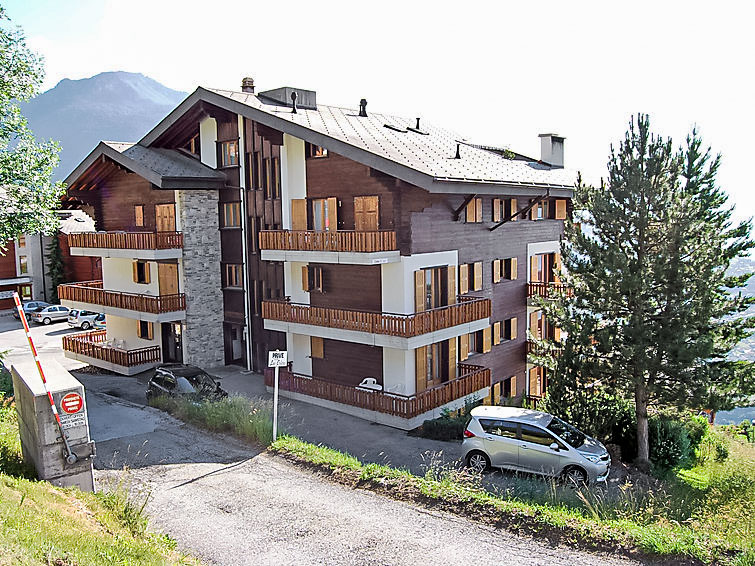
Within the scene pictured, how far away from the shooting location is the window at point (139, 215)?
29766 millimetres

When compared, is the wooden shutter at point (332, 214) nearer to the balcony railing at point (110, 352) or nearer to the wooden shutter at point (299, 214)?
the wooden shutter at point (299, 214)

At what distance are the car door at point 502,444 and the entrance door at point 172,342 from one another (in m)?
16.7

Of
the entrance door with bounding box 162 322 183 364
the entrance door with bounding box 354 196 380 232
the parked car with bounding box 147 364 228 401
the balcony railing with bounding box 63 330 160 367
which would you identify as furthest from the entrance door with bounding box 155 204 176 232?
the entrance door with bounding box 354 196 380 232

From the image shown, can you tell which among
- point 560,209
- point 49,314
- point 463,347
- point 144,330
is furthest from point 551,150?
point 49,314

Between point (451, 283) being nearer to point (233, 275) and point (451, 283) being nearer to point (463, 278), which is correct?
point (463, 278)

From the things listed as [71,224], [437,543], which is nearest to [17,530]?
[437,543]

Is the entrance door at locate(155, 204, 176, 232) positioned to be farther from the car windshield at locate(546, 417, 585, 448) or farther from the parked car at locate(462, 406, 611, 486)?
the car windshield at locate(546, 417, 585, 448)

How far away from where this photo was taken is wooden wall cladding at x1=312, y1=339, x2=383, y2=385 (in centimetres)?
2270

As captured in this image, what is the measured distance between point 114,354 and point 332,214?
1215 cm

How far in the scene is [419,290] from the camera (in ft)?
72.3

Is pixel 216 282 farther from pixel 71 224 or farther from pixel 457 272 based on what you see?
pixel 71 224

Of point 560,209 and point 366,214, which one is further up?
point 560,209

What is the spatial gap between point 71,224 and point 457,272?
36763 mm

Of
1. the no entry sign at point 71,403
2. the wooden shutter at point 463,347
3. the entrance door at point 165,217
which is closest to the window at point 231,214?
the entrance door at point 165,217
